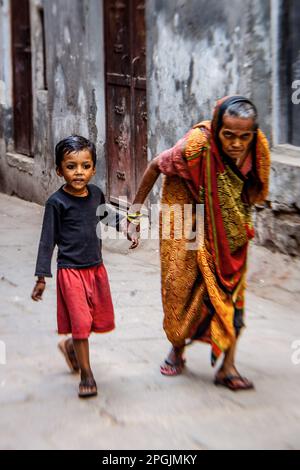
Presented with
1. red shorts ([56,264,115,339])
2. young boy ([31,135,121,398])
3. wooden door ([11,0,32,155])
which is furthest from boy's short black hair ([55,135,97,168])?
wooden door ([11,0,32,155])

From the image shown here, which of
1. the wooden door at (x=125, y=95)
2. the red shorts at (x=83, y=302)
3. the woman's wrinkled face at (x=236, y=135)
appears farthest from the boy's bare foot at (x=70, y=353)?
the wooden door at (x=125, y=95)

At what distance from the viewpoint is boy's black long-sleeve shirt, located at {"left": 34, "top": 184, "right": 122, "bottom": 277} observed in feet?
15.1

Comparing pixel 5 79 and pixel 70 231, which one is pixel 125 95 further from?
pixel 70 231

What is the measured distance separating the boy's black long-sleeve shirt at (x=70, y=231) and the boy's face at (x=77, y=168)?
83mm

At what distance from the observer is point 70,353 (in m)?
4.94

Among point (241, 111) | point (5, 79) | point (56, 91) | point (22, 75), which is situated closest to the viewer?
point (241, 111)

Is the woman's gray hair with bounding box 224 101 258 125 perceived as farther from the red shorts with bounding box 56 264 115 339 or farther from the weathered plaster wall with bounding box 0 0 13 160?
the weathered plaster wall with bounding box 0 0 13 160

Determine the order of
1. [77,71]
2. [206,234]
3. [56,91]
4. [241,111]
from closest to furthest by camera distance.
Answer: [241,111]
[206,234]
[77,71]
[56,91]

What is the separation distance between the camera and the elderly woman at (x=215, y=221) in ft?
14.9

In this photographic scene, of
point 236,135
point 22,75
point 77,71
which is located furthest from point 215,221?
point 22,75

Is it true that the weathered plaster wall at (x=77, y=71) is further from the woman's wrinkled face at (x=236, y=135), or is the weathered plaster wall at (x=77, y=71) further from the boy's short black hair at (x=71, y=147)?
the woman's wrinkled face at (x=236, y=135)

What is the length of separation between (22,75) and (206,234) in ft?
24.3
